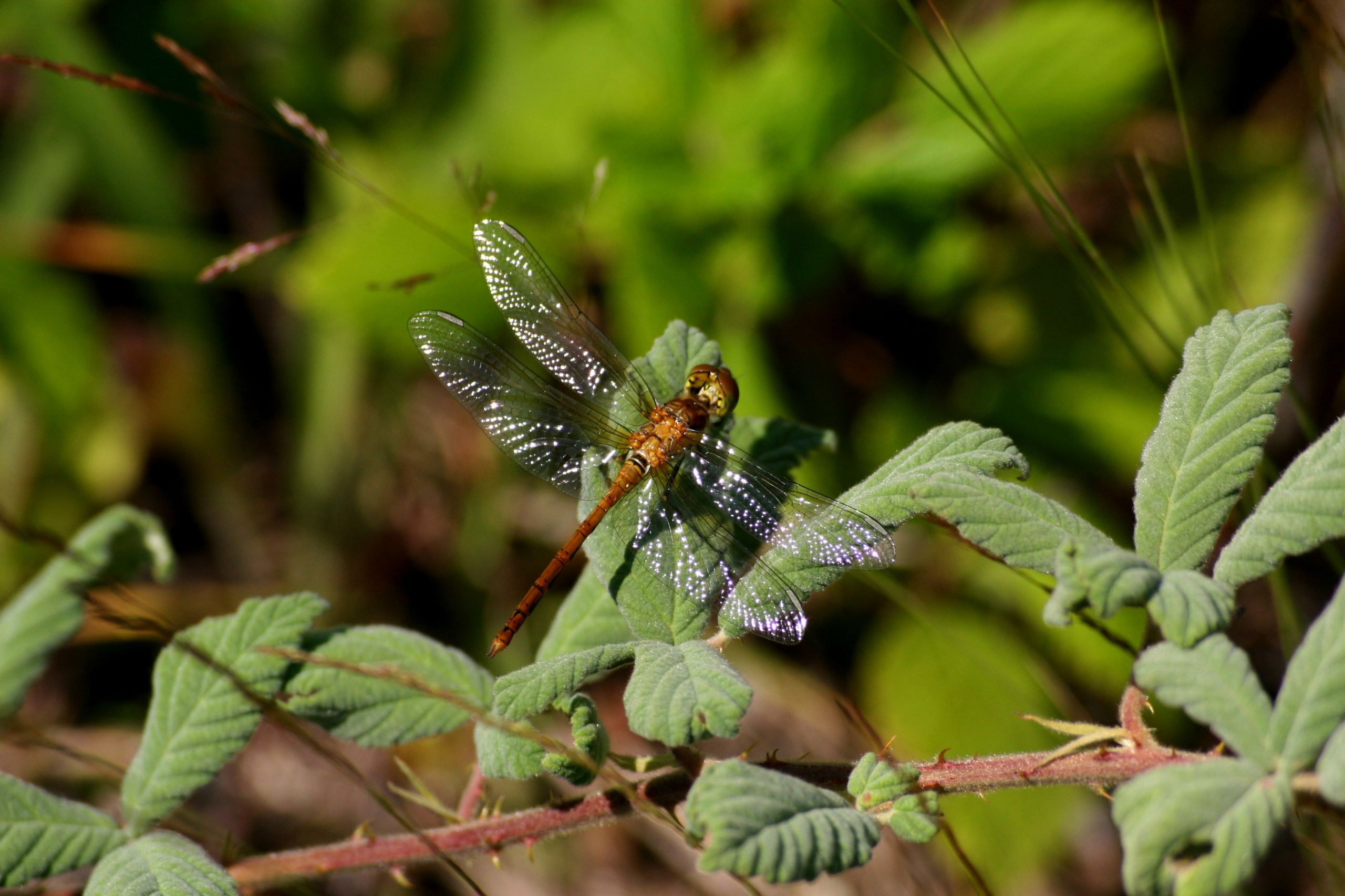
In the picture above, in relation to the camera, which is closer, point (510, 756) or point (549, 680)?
point (549, 680)

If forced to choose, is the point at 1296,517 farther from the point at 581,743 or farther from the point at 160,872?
the point at 160,872

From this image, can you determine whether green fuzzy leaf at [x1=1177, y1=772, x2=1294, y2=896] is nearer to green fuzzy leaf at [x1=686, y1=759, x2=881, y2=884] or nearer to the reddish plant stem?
→ the reddish plant stem

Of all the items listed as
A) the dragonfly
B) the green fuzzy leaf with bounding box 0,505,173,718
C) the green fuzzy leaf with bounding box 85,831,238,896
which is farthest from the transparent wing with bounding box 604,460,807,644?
the green fuzzy leaf with bounding box 0,505,173,718

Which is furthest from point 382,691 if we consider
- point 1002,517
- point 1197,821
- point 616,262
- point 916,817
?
point 616,262

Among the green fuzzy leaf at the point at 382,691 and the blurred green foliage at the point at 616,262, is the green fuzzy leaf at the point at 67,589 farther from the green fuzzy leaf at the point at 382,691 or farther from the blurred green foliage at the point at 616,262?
the blurred green foliage at the point at 616,262

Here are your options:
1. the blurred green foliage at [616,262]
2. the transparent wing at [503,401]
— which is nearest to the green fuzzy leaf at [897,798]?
the transparent wing at [503,401]

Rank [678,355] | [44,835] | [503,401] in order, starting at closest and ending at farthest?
[44,835] → [678,355] → [503,401]

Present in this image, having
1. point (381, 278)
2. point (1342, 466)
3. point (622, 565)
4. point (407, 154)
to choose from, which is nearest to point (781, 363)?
point (381, 278)
